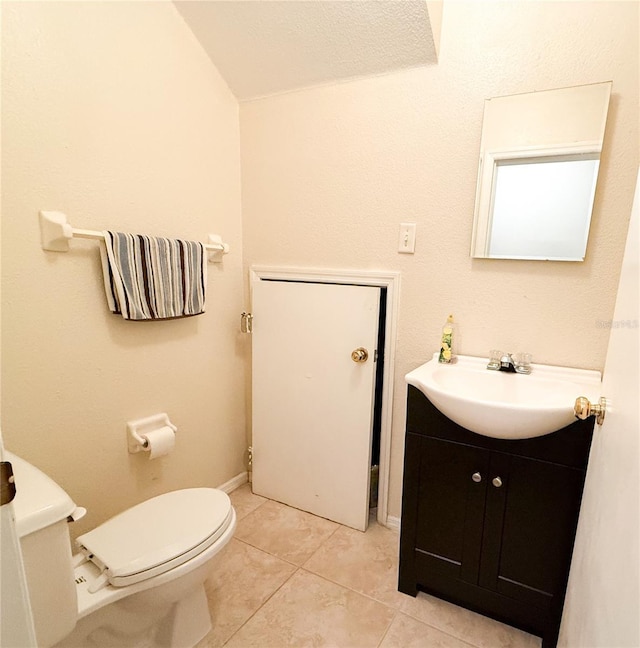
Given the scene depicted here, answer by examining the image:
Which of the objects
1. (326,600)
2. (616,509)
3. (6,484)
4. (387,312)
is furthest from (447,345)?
(6,484)

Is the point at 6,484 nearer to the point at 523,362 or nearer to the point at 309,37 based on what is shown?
the point at 523,362

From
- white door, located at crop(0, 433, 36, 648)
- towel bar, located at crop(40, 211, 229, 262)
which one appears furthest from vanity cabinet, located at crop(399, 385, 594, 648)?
towel bar, located at crop(40, 211, 229, 262)

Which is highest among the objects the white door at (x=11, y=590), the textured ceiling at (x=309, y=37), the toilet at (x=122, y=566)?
the textured ceiling at (x=309, y=37)

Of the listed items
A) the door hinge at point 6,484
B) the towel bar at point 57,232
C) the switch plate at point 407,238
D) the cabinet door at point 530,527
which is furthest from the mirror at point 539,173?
the door hinge at point 6,484

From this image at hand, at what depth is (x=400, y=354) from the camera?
1740mm

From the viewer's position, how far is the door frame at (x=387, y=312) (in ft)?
5.62

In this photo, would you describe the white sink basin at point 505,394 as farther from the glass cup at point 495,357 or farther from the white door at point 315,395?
the white door at point 315,395

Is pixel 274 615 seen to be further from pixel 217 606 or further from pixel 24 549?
pixel 24 549

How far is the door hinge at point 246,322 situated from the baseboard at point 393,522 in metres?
1.14

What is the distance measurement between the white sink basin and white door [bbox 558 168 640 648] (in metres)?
0.16

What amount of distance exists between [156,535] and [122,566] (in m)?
0.13

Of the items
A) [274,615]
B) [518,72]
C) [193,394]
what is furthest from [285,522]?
[518,72]

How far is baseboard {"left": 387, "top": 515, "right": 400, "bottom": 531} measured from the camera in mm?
1862

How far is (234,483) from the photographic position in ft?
7.09
